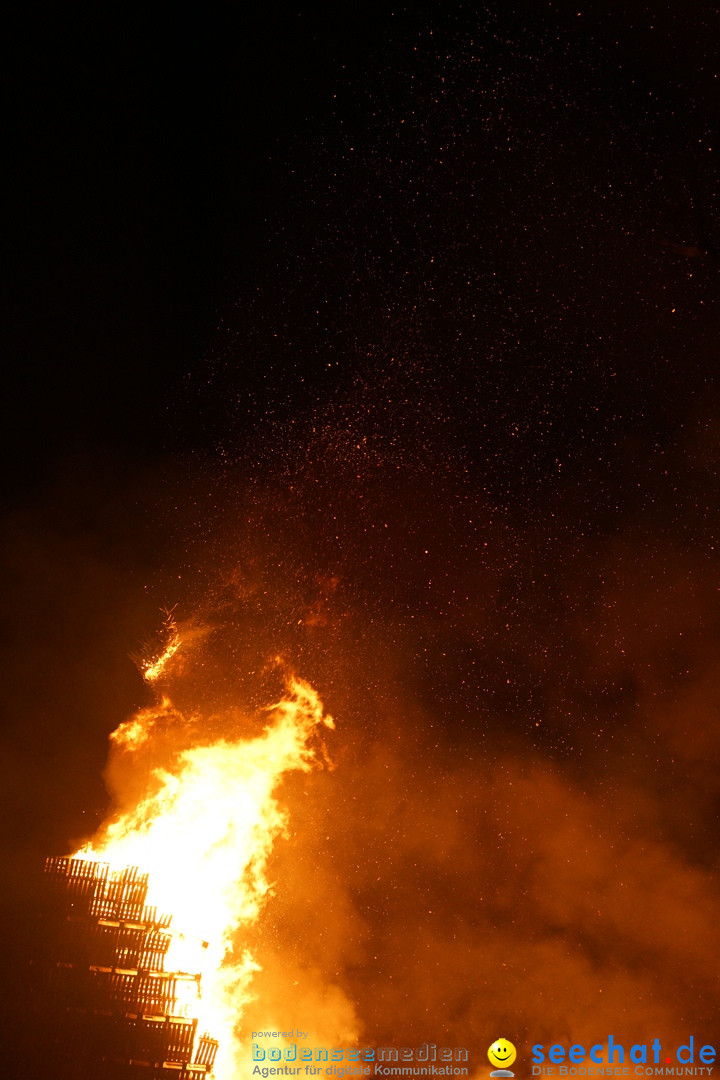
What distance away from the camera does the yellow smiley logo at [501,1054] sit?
6270mm

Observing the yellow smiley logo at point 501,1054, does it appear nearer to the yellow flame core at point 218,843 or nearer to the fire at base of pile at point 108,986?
the yellow flame core at point 218,843

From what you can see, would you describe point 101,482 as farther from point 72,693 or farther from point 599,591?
point 599,591

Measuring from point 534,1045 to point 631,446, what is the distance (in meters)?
5.47

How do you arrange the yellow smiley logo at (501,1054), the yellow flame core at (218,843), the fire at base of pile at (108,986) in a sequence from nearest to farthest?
the fire at base of pile at (108,986)
the yellow flame core at (218,843)
the yellow smiley logo at (501,1054)

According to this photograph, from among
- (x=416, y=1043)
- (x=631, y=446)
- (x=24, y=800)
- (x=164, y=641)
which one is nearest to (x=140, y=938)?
(x=24, y=800)

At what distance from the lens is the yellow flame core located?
578 centimetres

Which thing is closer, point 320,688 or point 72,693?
point 72,693

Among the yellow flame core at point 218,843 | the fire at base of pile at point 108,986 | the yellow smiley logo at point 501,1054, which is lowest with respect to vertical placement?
the yellow smiley logo at point 501,1054

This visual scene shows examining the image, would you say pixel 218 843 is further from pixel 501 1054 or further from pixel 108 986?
Result: pixel 501 1054

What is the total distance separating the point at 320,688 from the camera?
7.07 m

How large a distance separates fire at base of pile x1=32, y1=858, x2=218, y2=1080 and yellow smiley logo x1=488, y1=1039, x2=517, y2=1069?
3.10 m

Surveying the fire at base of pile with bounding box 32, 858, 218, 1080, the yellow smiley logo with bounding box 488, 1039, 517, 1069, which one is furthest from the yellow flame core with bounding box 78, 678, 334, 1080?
the yellow smiley logo with bounding box 488, 1039, 517, 1069

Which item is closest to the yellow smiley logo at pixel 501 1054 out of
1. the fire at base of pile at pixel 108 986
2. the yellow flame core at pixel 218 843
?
the yellow flame core at pixel 218 843

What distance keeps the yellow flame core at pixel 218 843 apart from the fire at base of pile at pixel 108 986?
0.98 metres
